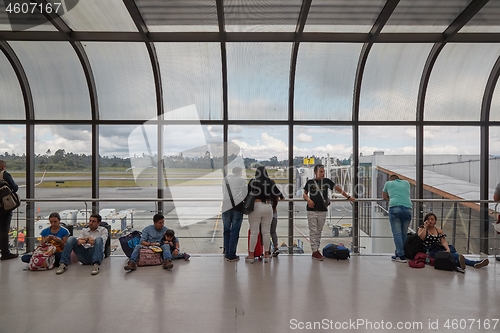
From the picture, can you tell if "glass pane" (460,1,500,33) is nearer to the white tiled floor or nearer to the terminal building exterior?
the terminal building exterior

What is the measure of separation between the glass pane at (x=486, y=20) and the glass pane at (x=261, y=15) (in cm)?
276

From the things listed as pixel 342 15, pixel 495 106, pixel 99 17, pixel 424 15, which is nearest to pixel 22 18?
pixel 99 17

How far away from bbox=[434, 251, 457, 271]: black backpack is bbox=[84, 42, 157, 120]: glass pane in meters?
5.19

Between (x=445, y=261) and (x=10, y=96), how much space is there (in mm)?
7675

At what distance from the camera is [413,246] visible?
5203 mm

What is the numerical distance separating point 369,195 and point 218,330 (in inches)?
185

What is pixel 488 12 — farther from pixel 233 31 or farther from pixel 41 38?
pixel 41 38

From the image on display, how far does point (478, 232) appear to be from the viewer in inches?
272

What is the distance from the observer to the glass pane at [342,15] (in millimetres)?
5340

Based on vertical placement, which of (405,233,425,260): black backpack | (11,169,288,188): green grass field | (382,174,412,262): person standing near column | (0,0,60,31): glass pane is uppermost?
(0,0,60,31): glass pane

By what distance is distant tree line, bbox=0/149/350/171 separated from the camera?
22.0ft

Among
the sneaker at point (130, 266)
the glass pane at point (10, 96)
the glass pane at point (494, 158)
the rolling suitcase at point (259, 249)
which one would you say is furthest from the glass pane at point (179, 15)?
the glass pane at point (494, 158)

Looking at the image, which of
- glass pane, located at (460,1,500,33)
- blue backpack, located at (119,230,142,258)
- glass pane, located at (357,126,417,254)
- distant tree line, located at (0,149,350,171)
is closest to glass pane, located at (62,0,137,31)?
distant tree line, located at (0,149,350,171)

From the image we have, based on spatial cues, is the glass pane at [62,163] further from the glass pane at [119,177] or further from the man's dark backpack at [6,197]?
the man's dark backpack at [6,197]
